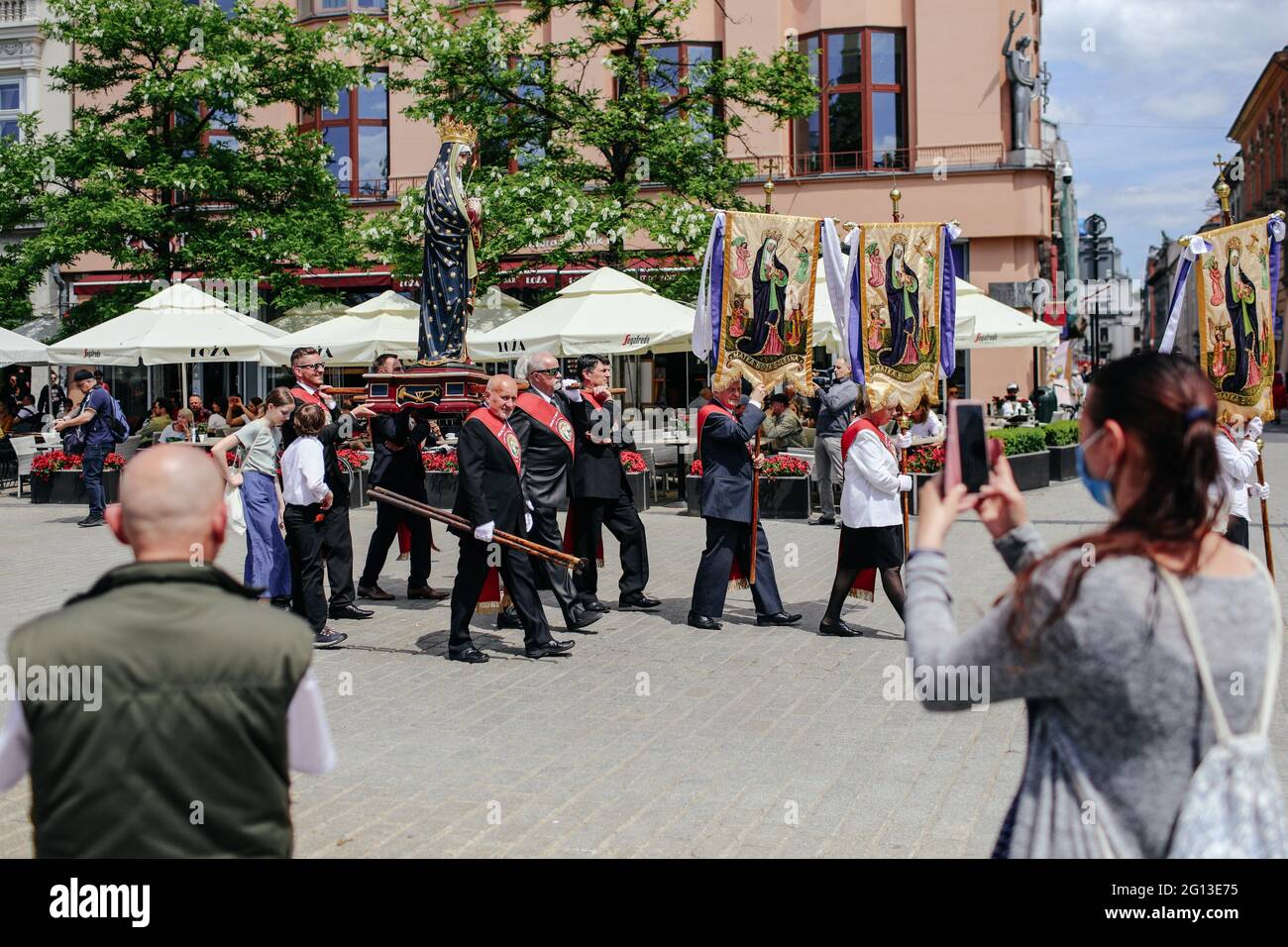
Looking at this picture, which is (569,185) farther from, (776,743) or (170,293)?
(776,743)

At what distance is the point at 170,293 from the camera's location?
63.6ft

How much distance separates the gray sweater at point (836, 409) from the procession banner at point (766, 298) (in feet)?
17.3

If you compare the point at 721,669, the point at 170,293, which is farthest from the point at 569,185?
the point at 721,669

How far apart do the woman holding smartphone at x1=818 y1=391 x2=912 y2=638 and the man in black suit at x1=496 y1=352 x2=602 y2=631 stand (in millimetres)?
1817

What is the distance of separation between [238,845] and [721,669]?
595 centimetres

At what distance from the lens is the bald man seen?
7.57 feet

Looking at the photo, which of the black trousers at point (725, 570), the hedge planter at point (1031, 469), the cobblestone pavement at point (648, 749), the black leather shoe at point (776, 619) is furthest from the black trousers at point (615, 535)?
the hedge planter at point (1031, 469)

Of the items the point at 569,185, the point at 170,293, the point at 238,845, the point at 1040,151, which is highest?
the point at 1040,151

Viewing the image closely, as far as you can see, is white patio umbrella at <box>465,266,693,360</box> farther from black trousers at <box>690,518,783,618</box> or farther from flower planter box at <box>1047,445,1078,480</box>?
black trousers at <box>690,518,783,618</box>

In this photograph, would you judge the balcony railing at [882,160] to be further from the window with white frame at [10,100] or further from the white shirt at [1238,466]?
the window with white frame at [10,100]

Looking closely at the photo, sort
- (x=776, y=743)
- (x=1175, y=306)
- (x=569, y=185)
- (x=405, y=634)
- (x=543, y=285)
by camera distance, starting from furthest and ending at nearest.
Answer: (x=543, y=285), (x=569, y=185), (x=1175, y=306), (x=405, y=634), (x=776, y=743)

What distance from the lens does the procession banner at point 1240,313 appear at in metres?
10.8

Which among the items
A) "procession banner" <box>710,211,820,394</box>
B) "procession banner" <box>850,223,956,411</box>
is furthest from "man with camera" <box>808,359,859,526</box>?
"procession banner" <box>710,211,820,394</box>

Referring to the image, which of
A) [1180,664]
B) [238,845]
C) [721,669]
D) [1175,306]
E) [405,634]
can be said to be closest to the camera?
[1180,664]
